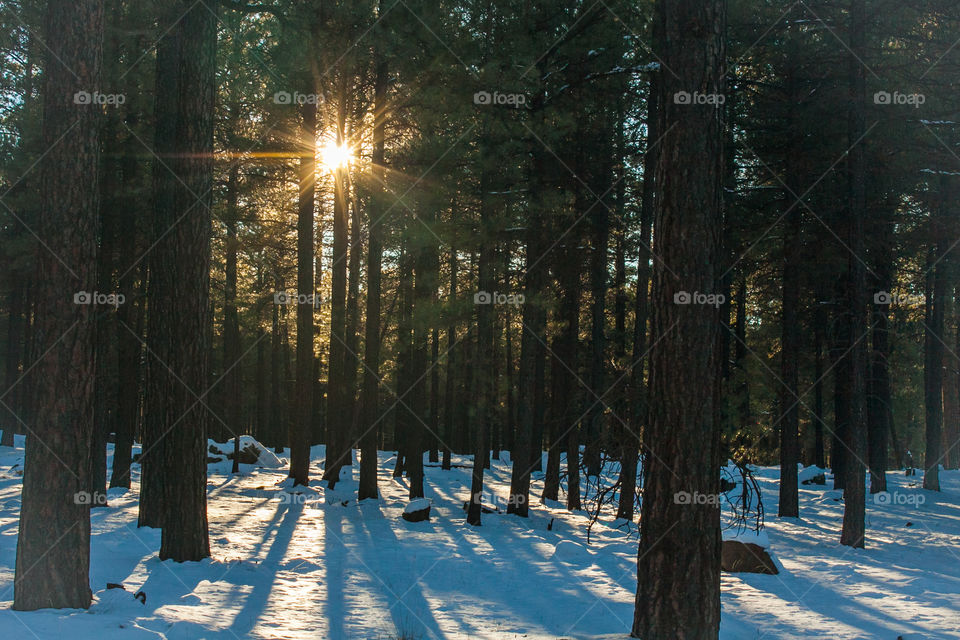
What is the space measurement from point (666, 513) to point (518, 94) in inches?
471

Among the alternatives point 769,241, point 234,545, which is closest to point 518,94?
point 769,241

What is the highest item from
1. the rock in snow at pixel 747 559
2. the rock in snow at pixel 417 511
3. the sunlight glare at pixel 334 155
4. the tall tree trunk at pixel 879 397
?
the sunlight glare at pixel 334 155

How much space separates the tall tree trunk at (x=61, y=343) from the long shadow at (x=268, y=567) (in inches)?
60.9

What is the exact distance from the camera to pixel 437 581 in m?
10.4

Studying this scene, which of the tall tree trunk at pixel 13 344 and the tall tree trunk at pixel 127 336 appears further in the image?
the tall tree trunk at pixel 13 344

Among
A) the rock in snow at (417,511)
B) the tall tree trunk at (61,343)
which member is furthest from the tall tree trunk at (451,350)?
the tall tree trunk at (61,343)

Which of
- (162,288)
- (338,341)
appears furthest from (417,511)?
(162,288)

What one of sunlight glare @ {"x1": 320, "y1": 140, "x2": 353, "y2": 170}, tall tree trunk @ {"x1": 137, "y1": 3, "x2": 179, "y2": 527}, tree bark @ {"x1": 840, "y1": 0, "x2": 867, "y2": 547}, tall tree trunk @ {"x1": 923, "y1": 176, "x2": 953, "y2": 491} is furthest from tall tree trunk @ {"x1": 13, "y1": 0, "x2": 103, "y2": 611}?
tall tree trunk @ {"x1": 923, "y1": 176, "x2": 953, "y2": 491}

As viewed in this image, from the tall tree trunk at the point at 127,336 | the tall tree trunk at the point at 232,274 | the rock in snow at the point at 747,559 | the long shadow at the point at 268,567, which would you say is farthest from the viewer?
the tall tree trunk at the point at 232,274

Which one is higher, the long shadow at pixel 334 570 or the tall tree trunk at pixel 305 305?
the tall tree trunk at pixel 305 305

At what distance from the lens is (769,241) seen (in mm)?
20484

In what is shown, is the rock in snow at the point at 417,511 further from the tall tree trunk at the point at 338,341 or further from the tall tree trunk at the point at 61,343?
the tall tree trunk at the point at 61,343

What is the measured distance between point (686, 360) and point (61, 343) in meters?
5.92

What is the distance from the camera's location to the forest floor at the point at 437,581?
7465 millimetres
